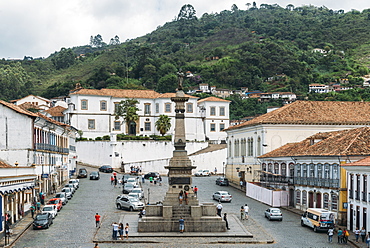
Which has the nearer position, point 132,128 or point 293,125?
point 293,125

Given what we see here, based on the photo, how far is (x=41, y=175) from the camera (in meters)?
46.8

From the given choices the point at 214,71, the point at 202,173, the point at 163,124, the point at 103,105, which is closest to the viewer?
the point at 202,173

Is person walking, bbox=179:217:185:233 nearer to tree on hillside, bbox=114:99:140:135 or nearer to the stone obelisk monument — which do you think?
the stone obelisk monument

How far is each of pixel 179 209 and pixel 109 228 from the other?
4.48 meters

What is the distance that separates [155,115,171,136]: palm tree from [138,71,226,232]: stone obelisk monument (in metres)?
50.1

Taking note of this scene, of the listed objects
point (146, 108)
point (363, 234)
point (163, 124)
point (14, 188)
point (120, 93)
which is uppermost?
point (120, 93)

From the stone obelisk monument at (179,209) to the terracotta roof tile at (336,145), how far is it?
10.6 meters

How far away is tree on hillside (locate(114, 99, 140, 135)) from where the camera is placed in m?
86.9

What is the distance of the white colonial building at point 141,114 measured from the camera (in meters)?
88.5

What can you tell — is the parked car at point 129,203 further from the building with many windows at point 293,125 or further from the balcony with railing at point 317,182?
the building with many windows at point 293,125

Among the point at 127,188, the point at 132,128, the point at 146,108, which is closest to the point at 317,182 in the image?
the point at 127,188

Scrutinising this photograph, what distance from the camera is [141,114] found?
9225 centimetres

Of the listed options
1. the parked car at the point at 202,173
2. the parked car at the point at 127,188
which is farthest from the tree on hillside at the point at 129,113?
the parked car at the point at 127,188

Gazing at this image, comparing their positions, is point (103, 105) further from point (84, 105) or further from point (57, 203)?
point (57, 203)
